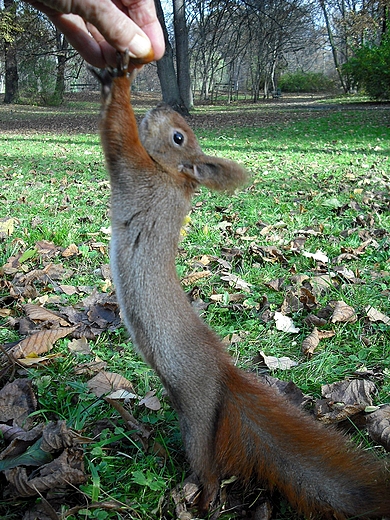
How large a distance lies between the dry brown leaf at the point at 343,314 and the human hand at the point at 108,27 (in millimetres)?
1610

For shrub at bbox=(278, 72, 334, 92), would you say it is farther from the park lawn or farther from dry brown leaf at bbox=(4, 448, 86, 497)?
dry brown leaf at bbox=(4, 448, 86, 497)

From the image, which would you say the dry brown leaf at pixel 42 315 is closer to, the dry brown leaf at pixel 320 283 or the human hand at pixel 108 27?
the human hand at pixel 108 27

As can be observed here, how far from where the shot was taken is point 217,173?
2.04 m

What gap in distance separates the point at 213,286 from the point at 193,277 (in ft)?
0.51

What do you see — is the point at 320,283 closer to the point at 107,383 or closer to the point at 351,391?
the point at 351,391

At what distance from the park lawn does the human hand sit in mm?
713

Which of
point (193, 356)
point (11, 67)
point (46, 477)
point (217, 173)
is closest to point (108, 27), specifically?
point (217, 173)

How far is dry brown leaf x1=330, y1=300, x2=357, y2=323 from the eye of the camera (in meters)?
2.68

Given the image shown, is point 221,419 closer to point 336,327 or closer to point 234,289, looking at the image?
point 336,327

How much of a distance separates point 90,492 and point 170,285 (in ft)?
2.43

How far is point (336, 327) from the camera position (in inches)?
104

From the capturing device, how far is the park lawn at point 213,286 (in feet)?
5.90

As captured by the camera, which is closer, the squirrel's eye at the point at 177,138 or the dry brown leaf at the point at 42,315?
the squirrel's eye at the point at 177,138

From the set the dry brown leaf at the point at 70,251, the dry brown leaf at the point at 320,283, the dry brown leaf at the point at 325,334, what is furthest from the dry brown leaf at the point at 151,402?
the dry brown leaf at the point at 70,251
